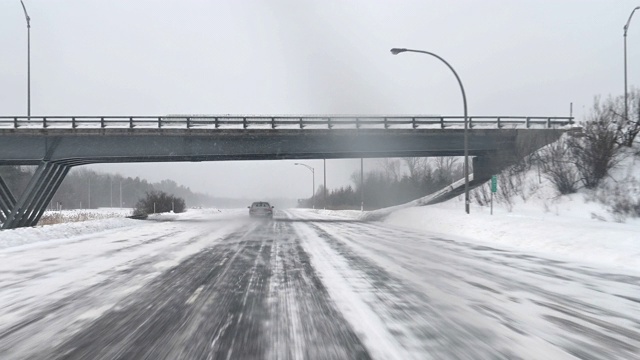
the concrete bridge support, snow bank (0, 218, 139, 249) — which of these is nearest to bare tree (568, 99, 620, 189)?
snow bank (0, 218, 139, 249)

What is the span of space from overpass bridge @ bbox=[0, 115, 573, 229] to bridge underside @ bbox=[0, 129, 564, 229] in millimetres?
64

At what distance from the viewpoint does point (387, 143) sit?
36125 mm

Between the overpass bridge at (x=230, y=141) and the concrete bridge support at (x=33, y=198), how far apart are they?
60 mm

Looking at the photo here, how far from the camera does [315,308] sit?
648 cm

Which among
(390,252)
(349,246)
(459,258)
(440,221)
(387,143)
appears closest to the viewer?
(459,258)

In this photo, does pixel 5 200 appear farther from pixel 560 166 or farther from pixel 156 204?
pixel 560 166

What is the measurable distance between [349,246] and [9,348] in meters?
11.0

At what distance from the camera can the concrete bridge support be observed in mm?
28156

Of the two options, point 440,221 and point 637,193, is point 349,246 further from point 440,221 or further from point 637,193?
point 637,193

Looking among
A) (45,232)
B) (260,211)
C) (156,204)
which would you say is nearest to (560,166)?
(260,211)

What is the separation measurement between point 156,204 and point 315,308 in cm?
4681

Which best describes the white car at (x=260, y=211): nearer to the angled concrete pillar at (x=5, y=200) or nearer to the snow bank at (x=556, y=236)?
the angled concrete pillar at (x=5, y=200)

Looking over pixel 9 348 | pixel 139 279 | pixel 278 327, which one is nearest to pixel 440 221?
pixel 139 279

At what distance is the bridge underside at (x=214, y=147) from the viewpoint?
30.7 metres
